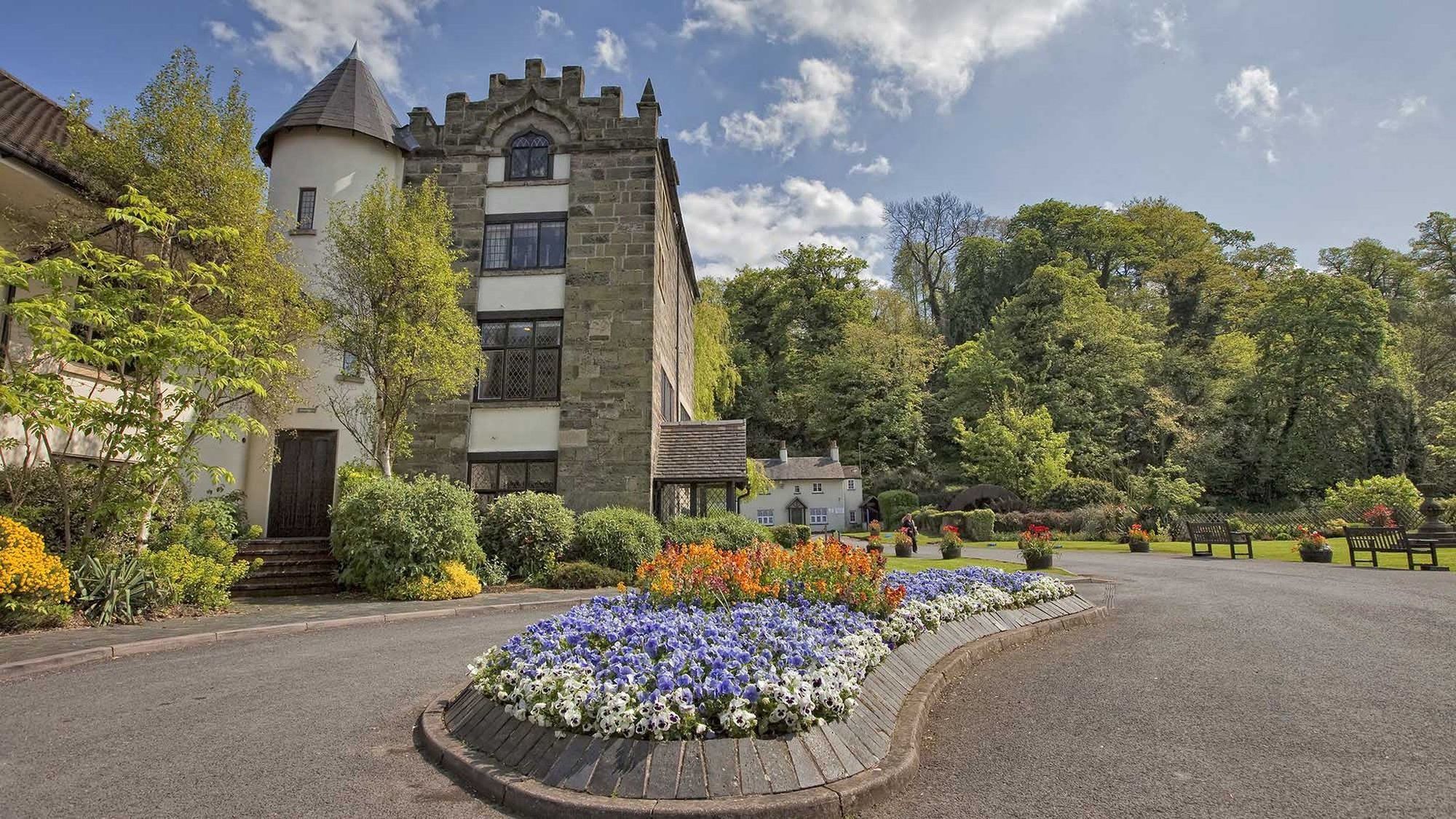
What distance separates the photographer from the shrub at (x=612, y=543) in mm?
16359

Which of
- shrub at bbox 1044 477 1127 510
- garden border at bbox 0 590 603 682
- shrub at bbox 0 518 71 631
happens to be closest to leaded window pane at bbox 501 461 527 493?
garden border at bbox 0 590 603 682

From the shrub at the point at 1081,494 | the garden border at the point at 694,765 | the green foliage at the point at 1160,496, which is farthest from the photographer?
the shrub at the point at 1081,494

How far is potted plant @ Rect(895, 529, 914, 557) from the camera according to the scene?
87.6 ft

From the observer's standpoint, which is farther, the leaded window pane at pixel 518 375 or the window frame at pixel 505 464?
the leaded window pane at pixel 518 375

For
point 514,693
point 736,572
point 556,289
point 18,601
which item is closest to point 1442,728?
point 736,572

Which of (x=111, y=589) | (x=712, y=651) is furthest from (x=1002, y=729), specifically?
(x=111, y=589)

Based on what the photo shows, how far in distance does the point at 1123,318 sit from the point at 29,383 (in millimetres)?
57344

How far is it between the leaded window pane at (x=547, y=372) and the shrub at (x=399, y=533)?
4.57 metres

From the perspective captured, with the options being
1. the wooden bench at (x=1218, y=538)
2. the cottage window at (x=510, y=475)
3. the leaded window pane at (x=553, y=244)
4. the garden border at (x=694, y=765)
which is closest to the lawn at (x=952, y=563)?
the wooden bench at (x=1218, y=538)

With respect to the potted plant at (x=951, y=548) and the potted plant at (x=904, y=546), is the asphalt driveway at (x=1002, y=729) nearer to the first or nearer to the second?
the potted plant at (x=951, y=548)

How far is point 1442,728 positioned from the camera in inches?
214

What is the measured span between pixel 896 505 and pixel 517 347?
38.2 meters

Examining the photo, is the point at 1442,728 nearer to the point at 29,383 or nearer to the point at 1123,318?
the point at 29,383

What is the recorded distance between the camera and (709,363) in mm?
33719
